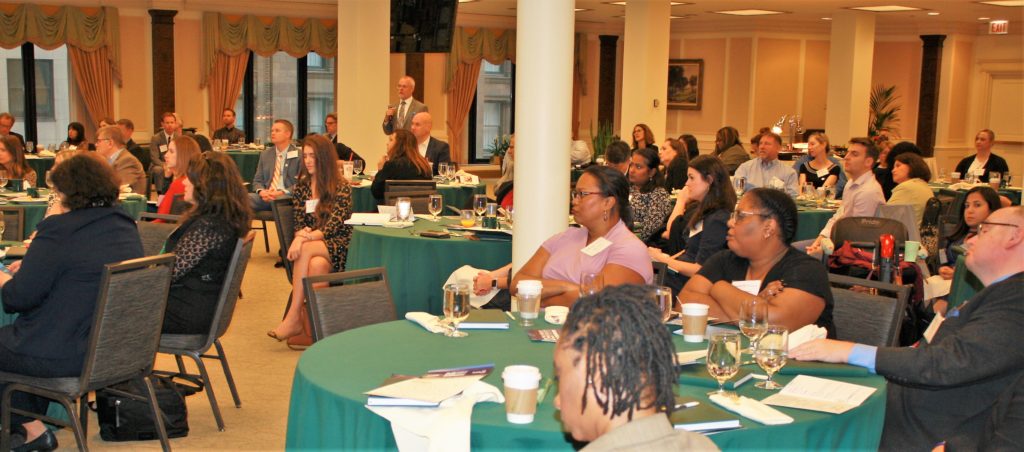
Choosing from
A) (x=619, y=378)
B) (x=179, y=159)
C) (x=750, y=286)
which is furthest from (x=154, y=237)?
(x=619, y=378)

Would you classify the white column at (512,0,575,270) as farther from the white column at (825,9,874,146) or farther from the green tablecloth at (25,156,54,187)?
the white column at (825,9,874,146)

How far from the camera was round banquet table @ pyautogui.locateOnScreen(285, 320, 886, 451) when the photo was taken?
250 centimetres

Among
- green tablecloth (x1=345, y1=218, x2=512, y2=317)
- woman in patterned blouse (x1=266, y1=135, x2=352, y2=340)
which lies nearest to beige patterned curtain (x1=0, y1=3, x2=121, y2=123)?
woman in patterned blouse (x1=266, y1=135, x2=352, y2=340)

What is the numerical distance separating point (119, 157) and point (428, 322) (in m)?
5.98

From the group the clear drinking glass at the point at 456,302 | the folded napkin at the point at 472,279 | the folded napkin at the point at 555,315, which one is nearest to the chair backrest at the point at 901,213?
the folded napkin at the point at 472,279

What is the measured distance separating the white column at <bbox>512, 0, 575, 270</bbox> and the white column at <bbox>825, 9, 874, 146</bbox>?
12.3 m

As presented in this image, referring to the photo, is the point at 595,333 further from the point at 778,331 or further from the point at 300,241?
the point at 300,241

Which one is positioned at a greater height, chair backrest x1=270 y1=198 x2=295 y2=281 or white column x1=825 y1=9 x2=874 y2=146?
white column x1=825 y1=9 x2=874 y2=146

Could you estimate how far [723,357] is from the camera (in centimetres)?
270

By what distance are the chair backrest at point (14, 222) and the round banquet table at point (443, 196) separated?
11.2 feet

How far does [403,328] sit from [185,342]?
1547mm

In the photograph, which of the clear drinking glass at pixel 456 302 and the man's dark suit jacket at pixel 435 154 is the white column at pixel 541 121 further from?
the man's dark suit jacket at pixel 435 154

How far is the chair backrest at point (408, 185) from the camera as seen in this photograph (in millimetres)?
7613

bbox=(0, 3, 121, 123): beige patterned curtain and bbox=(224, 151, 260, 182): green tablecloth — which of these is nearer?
bbox=(224, 151, 260, 182): green tablecloth
